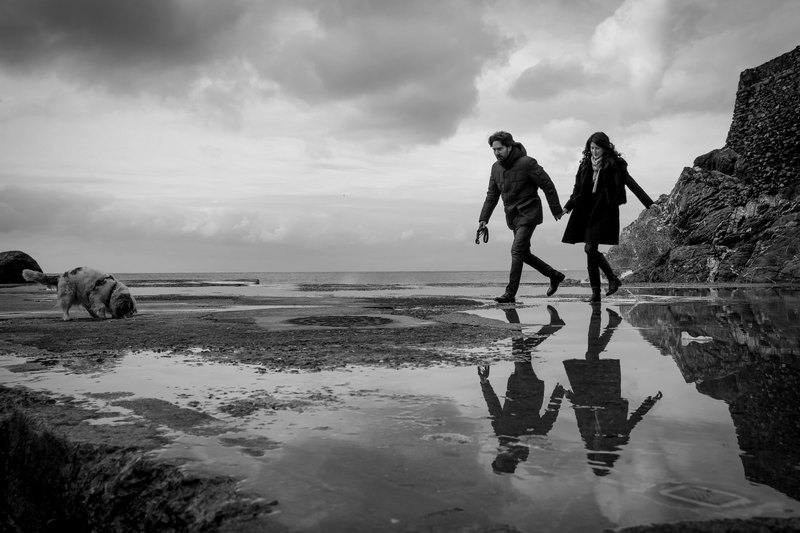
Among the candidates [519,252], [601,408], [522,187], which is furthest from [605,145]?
[601,408]

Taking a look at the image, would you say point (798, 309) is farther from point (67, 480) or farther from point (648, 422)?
point (67, 480)

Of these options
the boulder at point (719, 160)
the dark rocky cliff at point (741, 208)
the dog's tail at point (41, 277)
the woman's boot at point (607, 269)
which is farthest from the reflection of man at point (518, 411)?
the boulder at point (719, 160)

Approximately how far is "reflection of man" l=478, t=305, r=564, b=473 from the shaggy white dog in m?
5.52

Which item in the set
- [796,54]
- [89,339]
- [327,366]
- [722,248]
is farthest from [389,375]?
[796,54]

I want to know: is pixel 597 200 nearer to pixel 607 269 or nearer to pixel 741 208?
pixel 607 269

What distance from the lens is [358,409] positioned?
6.59 feet

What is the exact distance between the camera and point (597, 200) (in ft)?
25.4

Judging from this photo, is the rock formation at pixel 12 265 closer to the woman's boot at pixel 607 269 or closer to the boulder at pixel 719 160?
the boulder at pixel 719 160

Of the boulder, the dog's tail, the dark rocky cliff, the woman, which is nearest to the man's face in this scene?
the woman

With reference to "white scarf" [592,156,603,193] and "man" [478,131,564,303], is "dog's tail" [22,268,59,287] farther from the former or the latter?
"white scarf" [592,156,603,193]

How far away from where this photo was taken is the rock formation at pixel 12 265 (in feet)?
109

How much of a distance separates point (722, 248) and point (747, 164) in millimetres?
4345

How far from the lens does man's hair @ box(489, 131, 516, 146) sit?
26.5ft

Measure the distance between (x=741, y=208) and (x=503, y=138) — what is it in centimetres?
1204
